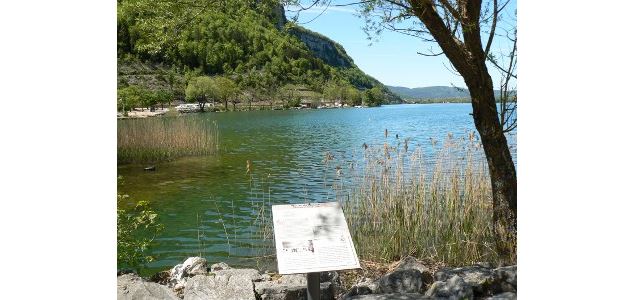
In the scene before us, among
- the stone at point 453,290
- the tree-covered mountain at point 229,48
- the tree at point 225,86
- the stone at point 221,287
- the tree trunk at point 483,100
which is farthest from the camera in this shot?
the tree at point 225,86

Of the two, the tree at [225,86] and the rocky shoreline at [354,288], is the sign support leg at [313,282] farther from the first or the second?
the tree at [225,86]

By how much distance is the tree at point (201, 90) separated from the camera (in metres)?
30.2

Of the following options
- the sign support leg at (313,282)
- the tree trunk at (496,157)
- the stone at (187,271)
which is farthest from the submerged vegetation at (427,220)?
the sign support leg at (313,282)

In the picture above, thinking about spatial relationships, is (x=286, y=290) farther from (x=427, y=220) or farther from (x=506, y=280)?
(x=427, y=220)

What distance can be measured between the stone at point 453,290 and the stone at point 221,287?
0.92 metres

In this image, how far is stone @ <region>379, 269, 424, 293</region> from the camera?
3.18 metres

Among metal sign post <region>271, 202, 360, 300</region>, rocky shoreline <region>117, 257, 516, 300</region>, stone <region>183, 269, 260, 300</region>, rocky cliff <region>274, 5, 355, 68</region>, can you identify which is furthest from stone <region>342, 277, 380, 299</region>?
rocky cliff <region>274, 5, 355, 68</region>

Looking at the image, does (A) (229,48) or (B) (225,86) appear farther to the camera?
(B) (225,86)

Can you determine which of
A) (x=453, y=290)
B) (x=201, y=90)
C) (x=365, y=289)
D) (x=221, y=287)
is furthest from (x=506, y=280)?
(x=201, y=90)

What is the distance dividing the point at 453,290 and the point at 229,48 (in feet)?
60.0

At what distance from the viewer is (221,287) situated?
3170 millimetres

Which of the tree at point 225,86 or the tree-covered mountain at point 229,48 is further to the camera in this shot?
the tree at point 225,86

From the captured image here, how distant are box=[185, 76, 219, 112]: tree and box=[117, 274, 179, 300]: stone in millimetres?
27279
